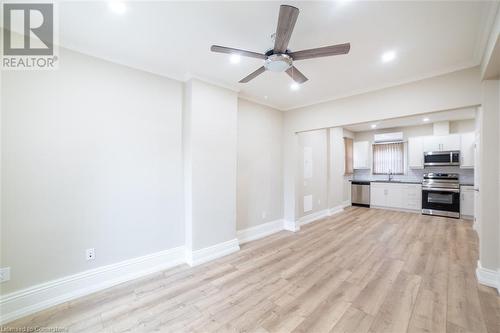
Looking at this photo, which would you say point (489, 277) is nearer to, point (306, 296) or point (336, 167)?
point (306, 296)

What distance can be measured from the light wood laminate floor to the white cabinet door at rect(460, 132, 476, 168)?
262 centimetres

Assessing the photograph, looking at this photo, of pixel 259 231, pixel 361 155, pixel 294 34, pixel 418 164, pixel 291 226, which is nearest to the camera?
pixel 294 34

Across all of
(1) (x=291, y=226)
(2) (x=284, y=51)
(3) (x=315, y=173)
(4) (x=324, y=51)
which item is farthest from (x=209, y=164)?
(3) (x=315, y=173)

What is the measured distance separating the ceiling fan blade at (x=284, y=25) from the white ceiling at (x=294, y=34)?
0.28 m

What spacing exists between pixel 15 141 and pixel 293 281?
334 cm

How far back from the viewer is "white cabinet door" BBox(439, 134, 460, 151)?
215 inches

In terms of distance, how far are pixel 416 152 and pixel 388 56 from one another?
16.4 feet

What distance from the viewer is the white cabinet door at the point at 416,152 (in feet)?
19.9

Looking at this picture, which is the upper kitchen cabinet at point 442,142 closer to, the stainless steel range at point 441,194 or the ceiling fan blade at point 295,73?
the stainless steel range at point 441,194

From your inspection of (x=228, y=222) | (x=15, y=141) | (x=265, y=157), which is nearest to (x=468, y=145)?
(x=265, y=157)

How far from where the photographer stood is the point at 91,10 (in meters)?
1.79

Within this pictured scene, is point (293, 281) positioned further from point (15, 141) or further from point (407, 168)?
point (407, 168)

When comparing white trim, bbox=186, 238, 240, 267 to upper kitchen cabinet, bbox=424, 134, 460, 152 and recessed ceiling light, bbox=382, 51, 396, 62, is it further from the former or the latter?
upper kitchen cabinet, bbox=424, 134, 460, 152

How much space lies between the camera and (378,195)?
6789 mm
